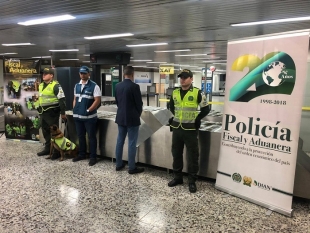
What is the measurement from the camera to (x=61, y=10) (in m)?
3.89

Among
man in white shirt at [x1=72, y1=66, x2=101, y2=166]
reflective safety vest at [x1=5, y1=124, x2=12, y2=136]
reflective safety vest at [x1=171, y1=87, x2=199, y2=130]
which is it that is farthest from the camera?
reflective safety vest at [x1=5, y1=124, x2=12, y2=136]

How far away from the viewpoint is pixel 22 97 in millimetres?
5207

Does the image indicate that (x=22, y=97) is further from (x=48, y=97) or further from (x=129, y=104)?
(x=129, y=104)

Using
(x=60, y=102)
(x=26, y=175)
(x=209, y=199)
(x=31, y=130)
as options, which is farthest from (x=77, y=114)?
(x=209, y=199)

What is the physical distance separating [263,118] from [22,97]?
4.81 m

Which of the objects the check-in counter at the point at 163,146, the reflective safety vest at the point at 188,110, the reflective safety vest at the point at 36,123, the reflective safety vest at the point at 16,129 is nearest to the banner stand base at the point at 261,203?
the check-in counter at the point at 163,146

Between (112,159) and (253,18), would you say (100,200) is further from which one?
(253,18)

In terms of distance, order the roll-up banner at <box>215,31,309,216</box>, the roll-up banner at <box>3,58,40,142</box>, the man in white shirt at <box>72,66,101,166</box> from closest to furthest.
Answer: the roll-up banner at <box>215,31,309,216</box> < the man in white shirt at <box>72,66,101,166</box> < the roll-up banner at <box>3,58,40,142</box>

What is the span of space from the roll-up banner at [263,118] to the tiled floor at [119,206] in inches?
9.0

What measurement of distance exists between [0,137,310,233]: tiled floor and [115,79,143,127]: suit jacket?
79 cm

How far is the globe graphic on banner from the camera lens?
7.97ft

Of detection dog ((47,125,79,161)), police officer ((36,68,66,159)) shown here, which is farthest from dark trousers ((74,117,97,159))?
→ police officer ((36,68,66,159))

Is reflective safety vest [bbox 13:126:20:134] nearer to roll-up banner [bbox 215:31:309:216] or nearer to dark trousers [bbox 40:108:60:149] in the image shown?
dark trousers [bbox 40:108:60:149]

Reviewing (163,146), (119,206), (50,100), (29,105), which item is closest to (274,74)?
(163,146)
